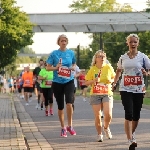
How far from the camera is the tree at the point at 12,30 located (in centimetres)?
4994

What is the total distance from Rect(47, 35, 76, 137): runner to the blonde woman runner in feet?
2.55

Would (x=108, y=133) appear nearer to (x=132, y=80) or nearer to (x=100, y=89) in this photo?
(x=100, y=89)

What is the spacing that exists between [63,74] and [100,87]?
37.8 inches

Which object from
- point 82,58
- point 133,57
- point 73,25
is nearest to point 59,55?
point 133,57

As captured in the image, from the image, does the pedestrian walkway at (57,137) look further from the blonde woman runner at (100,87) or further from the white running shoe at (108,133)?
the blonde woman runner at (100,87)

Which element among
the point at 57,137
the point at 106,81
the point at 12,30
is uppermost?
the point at 12,30

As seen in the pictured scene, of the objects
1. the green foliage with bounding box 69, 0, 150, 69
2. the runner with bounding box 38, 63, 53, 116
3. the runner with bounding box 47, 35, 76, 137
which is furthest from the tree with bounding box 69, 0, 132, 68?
the runner with bounding box 47, 35, 76, 137

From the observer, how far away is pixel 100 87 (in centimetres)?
1152

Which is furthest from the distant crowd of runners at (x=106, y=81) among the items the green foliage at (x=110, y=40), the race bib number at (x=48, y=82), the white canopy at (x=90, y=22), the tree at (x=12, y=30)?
the white canopy at (x=90, y=22)

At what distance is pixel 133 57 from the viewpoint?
9945 millimetres

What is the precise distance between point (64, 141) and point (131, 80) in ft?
6.76

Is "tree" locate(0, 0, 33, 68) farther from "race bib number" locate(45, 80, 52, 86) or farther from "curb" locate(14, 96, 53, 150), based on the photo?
"curb" locate(14, 96, 53, 150)

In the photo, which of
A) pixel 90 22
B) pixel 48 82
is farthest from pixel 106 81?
pixel 90 22

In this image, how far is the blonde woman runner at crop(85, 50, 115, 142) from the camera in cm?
1144
